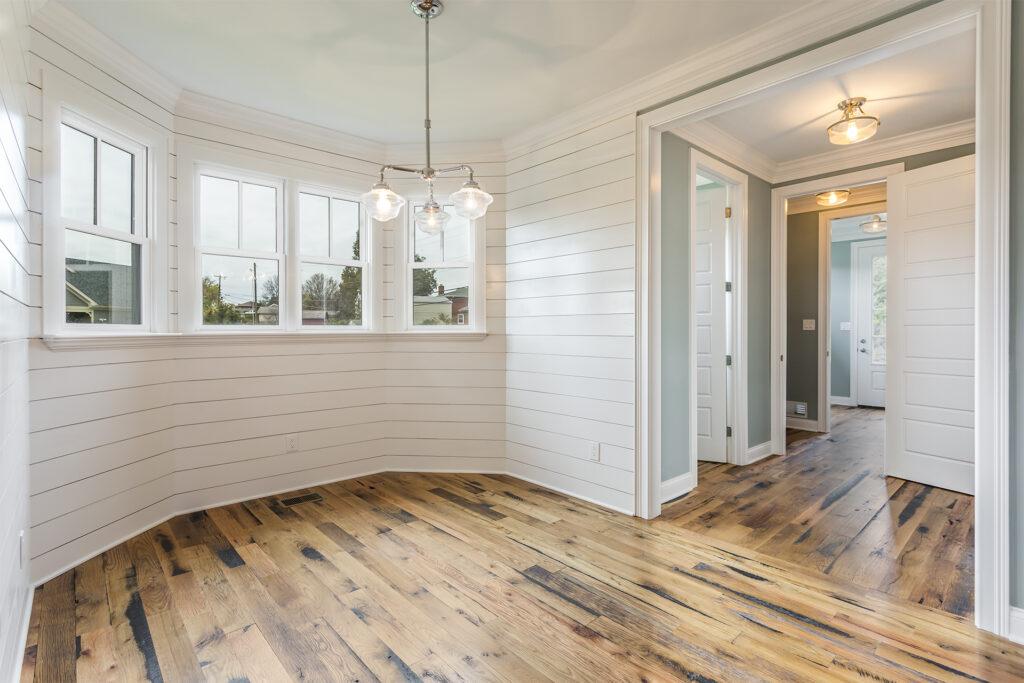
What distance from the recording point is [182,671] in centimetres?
180

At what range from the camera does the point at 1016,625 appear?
1.94 meters

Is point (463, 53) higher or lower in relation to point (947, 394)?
higher

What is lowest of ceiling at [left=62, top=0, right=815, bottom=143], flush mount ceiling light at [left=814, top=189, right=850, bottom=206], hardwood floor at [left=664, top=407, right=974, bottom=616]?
hardwood floor at [left=664, top=407, right=974, bottom=616]

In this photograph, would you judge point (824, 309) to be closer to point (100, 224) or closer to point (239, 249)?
point (239, 249)

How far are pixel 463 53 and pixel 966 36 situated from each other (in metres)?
2.58

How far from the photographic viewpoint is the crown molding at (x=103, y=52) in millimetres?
2363

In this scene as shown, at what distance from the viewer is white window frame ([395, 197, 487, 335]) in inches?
161

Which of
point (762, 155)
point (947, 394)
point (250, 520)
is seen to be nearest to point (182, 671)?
point (250, 520)

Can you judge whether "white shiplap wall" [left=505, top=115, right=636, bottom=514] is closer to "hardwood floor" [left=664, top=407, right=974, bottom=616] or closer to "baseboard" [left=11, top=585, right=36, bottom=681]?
"hardwood floor" [left=664, top=407, right=974, bottom=616]

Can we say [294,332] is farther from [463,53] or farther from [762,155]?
[762,155]

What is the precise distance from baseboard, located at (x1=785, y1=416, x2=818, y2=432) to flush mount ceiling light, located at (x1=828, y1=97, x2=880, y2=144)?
3.60 metres

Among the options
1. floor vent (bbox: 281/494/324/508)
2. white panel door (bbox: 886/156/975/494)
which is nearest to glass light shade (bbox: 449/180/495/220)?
floor vent (bbox: 281/494/324/508)

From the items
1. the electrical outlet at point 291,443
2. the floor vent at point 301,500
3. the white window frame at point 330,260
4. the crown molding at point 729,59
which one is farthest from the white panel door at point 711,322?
the electrical outlet at point 291,443

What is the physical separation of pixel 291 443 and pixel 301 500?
435 millimetres
